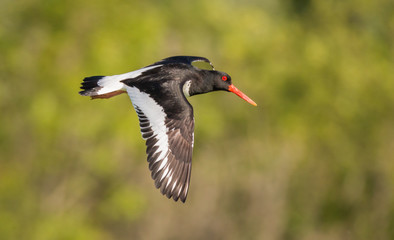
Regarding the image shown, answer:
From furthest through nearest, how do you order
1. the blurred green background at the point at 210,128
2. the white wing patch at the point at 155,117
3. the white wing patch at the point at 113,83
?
1. the blurred green background at the point at 210,128
2. the white wing patch at the point at 113,83
3. the white wing patch at the point at 155,117

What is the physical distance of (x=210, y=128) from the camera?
2555 cm

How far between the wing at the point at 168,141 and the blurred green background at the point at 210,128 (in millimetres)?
13765

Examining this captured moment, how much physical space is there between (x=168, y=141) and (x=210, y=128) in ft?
57.4

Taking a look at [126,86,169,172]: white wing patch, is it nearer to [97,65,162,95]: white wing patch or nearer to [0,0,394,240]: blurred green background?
[97,65,162,95]: white wing patch

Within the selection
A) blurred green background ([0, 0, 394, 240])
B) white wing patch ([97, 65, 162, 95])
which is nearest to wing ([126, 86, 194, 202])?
white wing patch ([97, 65, 162, 95])

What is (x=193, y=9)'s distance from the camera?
30781 mm

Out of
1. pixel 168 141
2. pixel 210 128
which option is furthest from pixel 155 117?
pixel 210 128

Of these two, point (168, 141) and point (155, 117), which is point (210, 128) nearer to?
point (155, 117)

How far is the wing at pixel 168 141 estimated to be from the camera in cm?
781

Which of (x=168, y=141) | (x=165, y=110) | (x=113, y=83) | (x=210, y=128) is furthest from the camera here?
(x=210, y=128)

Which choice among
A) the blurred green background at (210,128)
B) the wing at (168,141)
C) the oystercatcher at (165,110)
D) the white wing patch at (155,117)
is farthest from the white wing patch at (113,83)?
the blurred green background at (210,128)

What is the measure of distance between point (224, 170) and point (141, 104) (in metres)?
17.3

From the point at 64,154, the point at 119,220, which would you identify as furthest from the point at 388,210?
the point at 64,154

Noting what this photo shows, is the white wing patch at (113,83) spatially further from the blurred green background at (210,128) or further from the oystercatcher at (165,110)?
the blurred green background at (210,128)
